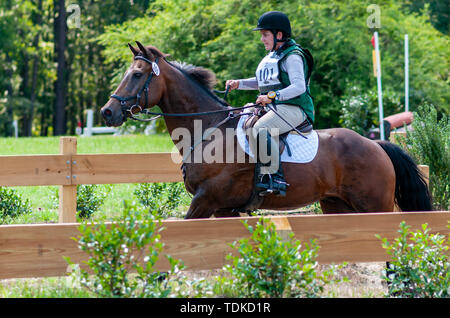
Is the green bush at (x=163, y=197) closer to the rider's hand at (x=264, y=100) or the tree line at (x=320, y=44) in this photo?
the rider's hand at (x=264, y=100)

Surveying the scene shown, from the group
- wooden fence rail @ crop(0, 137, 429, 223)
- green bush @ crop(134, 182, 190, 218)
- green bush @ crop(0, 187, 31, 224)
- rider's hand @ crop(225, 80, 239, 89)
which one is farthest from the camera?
green bush @ crop(134, 182, 190, 218)

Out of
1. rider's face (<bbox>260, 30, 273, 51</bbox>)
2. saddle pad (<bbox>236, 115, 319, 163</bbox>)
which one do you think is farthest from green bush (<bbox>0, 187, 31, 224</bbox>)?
rider's face (<bbox>260, 30, 273, 51</bbox>)

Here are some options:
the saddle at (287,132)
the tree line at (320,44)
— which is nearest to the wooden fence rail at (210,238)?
the saddle at (287,132)

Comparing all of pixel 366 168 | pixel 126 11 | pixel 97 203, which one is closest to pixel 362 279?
pixel 366 168

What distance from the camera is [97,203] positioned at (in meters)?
8.52

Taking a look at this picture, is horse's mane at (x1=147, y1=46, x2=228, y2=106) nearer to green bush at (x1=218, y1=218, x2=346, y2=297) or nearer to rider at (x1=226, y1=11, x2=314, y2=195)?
rider at (x1=226, y1=11, x2=314, y2=195)

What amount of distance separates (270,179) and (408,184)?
1.53m

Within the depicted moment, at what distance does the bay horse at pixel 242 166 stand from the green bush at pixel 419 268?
6.28ft

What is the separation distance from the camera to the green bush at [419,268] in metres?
3.92

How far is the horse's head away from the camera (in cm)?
562

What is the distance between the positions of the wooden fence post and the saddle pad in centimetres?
233

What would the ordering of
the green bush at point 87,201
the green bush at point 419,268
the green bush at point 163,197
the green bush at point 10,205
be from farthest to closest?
the green bush at point 163,197
the green bush at point 87,201
the green bush at point 10,205
the green bush at point 419,268

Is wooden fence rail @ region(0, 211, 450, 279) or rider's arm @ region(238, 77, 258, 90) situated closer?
wooden fence rail @ region(0, 211, 450, 279)

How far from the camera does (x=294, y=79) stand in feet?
18.8
